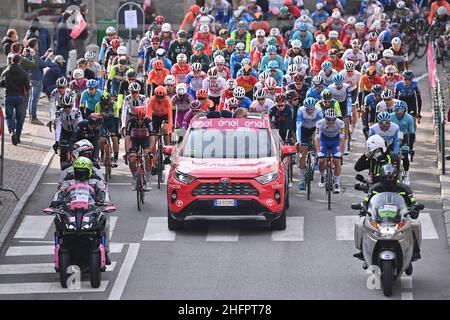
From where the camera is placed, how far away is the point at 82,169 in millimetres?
25469

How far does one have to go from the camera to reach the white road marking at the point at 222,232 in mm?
28578

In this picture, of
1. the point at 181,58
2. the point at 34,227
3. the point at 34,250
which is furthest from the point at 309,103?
the point at 34,250

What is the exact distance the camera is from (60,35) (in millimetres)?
44625

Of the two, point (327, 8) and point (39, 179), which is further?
point (327, 8)

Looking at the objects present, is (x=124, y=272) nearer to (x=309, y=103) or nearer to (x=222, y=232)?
(x=222, y=232)

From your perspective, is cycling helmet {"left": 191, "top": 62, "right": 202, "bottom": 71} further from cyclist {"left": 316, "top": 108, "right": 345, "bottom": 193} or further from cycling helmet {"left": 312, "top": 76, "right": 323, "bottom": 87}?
cyclist {"left": 316, "top": 108, "right": 345, "bottom": 193}

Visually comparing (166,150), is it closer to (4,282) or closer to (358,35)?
(4,282)

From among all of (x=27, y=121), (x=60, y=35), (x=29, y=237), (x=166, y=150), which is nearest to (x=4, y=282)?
(x=29, y=237)

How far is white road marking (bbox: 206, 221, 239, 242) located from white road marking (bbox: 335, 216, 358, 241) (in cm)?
165

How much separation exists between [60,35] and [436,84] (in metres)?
10.4

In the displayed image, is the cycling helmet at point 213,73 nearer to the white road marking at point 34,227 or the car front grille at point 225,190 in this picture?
the white road marking at point 34,227

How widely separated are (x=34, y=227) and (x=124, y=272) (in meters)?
4.02

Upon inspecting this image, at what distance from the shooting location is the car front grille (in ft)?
93.9

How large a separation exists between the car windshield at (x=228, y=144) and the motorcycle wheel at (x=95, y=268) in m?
5.22
